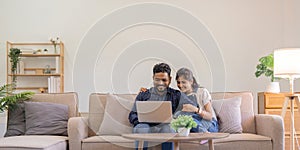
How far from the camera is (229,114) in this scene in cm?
343

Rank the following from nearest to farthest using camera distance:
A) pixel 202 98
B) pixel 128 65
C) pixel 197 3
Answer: pixel 202 98 < pixel 128 65 < pixel 197 3

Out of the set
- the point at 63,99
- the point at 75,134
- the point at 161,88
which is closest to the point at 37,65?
the point at 63,99

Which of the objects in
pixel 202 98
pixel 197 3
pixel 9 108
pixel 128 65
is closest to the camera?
pixel 202 98

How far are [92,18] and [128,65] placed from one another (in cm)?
150

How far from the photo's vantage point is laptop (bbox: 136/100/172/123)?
9.16ft

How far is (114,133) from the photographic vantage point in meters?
3.38

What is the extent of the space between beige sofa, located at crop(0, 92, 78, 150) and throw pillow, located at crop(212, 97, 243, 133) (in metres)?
1.40

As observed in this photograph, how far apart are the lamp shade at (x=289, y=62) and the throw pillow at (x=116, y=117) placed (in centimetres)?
147

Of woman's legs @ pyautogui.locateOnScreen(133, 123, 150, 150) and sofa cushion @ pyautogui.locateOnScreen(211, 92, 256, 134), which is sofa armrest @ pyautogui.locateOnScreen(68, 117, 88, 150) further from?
sofa cushion @ pyautogui.locateOnScreen(211, 92, 256, 134)

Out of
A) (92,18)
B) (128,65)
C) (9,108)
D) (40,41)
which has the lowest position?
(9,108)

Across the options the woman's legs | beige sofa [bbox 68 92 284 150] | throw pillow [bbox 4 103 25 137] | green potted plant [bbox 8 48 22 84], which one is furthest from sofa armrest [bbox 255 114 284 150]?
green potted plant [bbox 8 48 22 84]

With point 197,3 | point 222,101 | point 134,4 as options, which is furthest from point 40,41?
point 222,101

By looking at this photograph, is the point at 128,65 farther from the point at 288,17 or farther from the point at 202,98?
the point at 288,17

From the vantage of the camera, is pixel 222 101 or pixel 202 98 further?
pixel 222 101
